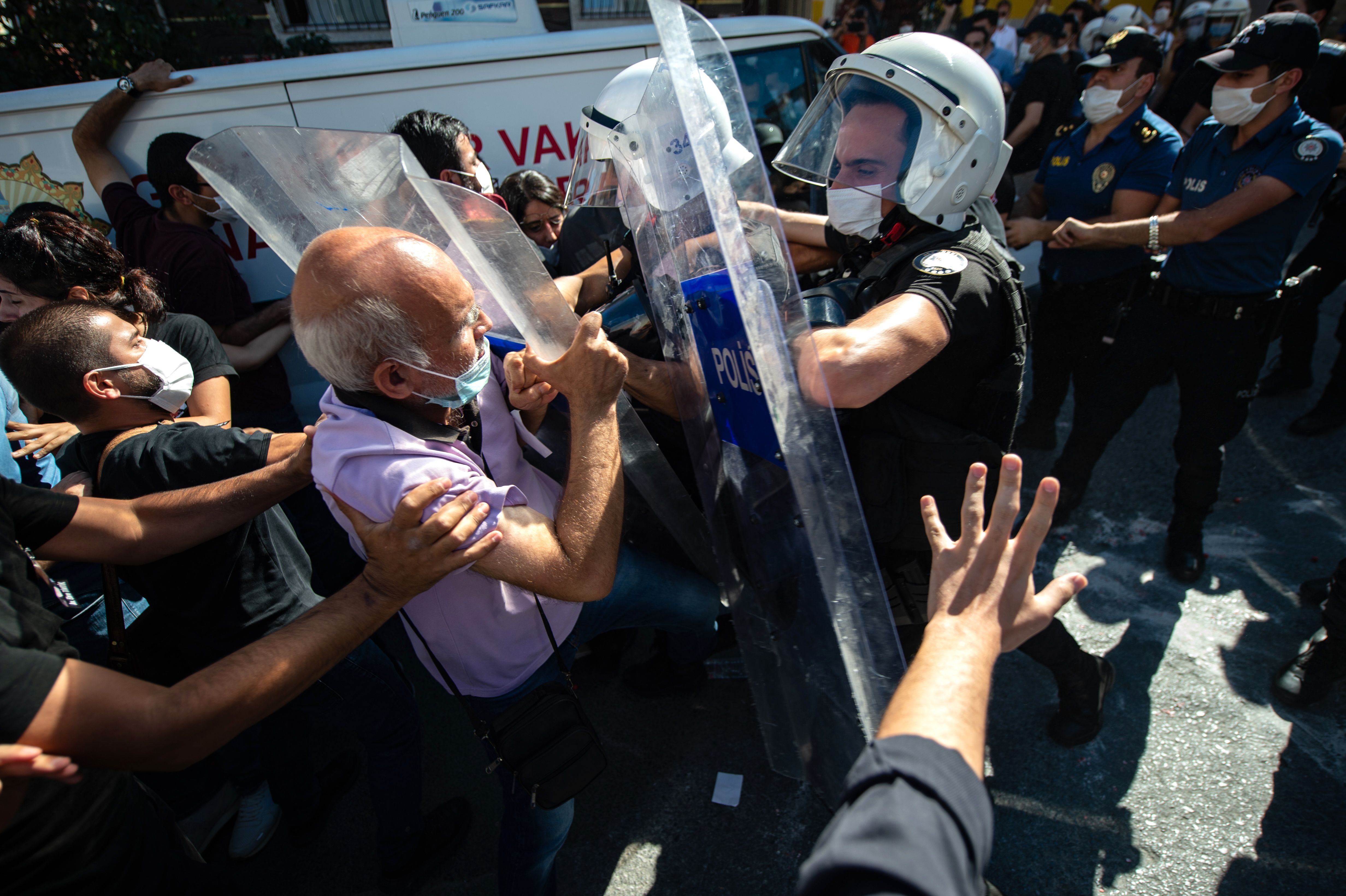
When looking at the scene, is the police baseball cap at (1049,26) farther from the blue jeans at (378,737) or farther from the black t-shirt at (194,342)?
the blue jeans at (378,737)

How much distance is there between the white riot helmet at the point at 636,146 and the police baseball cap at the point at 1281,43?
2262 mm

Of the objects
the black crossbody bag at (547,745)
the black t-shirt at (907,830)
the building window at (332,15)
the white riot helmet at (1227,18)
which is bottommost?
the black crossbody bag at (547,745)

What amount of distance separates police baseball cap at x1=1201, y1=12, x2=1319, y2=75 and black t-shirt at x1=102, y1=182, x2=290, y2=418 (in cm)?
410

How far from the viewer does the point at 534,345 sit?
4.76ft

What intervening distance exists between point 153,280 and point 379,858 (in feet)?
6.61

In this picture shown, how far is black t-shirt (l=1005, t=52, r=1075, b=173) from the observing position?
5.12 meters

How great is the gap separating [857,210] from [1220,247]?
1.92 metres

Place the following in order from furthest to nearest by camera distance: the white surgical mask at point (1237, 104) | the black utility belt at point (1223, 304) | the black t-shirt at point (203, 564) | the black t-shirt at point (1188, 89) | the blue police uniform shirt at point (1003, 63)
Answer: the blue police uniform shirt at point (1003, 63), the black t-shirt at point (1188, 89), the black utility belt at point (1223, 304), the white surgical mask at point (1237, 104), the black t-shirt at point (203, 564)

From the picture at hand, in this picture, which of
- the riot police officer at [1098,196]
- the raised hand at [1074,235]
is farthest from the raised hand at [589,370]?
the riot police officer at [1098,196]

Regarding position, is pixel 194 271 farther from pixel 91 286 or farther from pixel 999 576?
pixel 999 576

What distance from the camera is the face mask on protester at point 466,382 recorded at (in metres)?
1.31

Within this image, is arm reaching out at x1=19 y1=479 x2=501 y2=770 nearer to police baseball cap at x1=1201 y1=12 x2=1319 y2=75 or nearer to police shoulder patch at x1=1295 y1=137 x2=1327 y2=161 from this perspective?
police shoulder patch at x1=1295 y1=137 x2=1327 y2=161

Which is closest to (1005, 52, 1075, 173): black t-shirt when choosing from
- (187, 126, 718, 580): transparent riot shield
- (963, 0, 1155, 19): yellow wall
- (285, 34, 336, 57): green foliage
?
(187, 126, 718, 580): transparent riot shield

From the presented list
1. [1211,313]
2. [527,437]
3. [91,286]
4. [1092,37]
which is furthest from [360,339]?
[1092,37]
